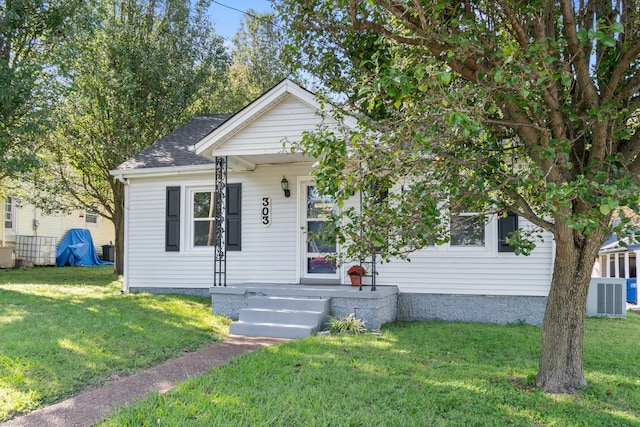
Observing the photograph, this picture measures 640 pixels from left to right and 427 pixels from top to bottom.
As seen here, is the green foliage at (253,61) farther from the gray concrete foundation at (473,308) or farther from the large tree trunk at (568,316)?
the large tree trunk at (568,316)

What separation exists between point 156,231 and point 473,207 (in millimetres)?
7644

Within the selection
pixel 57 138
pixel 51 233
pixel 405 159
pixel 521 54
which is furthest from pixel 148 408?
pixel 51 233

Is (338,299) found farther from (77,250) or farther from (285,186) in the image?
(77,250)

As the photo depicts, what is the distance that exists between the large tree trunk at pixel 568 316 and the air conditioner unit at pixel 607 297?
5517 mm

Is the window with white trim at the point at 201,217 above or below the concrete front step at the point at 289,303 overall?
above

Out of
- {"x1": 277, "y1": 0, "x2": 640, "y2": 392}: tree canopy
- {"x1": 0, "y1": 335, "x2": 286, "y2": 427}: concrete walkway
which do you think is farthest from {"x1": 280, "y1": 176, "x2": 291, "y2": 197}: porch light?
{"x1": 277, "y1": 0, "x2": 640, "y2": 392}: tree canopy

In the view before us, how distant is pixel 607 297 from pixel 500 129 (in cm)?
645

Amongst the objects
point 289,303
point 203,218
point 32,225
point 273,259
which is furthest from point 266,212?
point 32,225

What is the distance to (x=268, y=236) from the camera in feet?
31.6

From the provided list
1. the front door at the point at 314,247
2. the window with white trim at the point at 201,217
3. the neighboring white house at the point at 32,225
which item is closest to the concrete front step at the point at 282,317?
the front door at the point at 314,247

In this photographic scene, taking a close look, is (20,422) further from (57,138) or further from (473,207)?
(57,138)

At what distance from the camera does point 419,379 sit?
4.69 meters

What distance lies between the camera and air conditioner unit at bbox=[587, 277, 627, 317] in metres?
9.19

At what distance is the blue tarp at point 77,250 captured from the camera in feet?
64.4
